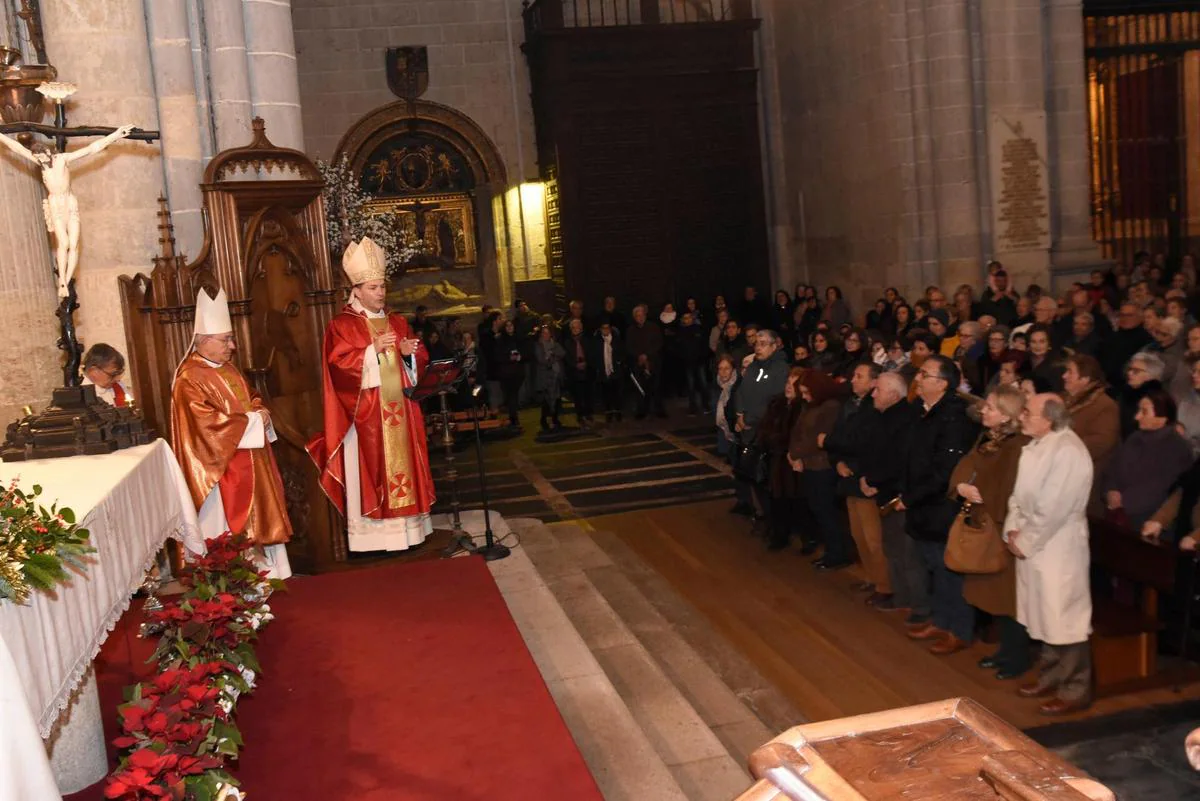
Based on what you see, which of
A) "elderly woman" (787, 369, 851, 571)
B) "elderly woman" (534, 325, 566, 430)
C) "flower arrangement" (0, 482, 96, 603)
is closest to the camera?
"flower arrangement" (0, 482, 96, 603)

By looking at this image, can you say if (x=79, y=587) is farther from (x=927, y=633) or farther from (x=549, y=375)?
(x=549, y=375)

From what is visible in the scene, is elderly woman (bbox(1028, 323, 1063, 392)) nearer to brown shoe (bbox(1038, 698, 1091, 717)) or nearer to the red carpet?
brown shoe (bbox(1038, 698, 1091, 717))

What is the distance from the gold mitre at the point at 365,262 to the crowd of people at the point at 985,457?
9.68ft

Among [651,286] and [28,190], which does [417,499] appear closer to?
[28,190]

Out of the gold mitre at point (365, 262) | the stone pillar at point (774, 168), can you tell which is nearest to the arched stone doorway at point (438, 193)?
the stone pillar at point (774, 168)

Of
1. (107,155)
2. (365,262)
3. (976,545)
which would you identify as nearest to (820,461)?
(976,545)

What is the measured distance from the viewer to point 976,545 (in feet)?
20.4

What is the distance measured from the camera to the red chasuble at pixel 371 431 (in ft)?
23.7


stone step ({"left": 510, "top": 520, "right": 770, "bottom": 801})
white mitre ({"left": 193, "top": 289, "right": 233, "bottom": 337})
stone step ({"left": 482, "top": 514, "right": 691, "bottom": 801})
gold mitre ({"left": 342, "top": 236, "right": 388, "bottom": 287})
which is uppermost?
gold mitre ({"left": 342, "top": 236, "right": 388, "bottom": 287})

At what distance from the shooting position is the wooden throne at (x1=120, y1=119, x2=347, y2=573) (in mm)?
6488

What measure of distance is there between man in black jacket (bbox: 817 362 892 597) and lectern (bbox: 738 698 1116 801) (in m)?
5.42

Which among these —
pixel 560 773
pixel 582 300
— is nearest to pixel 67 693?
pixel 560 773

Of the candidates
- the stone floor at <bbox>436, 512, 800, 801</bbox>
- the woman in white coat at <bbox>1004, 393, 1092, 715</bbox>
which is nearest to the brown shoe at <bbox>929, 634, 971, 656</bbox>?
the woman in white coat at <bbox>1004, 393, 1092, 715</bbox>

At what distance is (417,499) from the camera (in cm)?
736
